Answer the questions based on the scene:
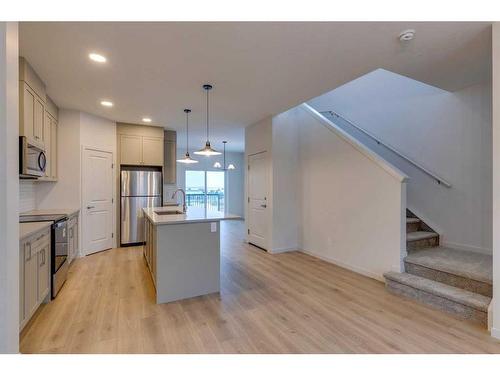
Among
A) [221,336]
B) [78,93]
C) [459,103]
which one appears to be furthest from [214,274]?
[459,103]

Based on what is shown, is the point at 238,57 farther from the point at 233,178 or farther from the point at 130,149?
the point at 233,178

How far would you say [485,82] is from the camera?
10.9 feet

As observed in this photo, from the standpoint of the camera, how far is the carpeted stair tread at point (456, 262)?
2579 millimetres

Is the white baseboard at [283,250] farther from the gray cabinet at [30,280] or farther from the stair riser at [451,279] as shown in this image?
the gray cabinet at [30,280]

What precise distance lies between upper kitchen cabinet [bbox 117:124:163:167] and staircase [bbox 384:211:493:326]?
491cm

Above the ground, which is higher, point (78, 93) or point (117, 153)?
point (78, 93)

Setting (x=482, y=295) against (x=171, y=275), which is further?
(x=171, y=275)

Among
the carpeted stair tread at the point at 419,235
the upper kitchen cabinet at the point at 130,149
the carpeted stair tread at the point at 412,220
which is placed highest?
the upper kitchen cabinet at the point at 130,149

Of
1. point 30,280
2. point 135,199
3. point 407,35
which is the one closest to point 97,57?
point 30,280

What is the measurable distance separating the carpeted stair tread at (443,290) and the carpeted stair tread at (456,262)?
0.54 feet

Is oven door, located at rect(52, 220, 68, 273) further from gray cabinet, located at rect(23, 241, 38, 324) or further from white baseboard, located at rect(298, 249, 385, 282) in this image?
white baseboard, located at rect(298, 249, 385, 282)

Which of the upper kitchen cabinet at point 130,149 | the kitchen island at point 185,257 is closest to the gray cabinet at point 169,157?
the upper kitchen cabinet at point 130,149

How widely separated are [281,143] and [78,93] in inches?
131

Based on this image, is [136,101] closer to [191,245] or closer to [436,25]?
[191,245]
